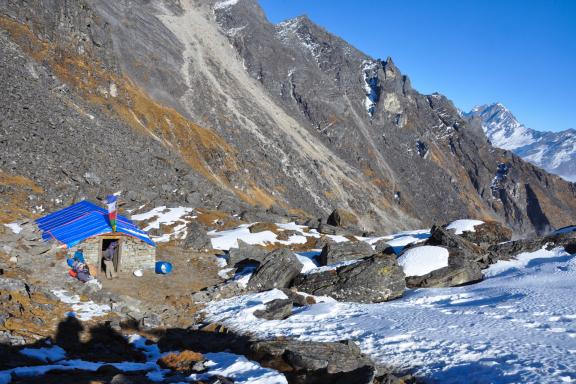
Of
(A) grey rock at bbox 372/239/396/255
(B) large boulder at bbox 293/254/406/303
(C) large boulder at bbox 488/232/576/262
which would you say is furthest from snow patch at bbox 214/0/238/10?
(B) large boulder at bbox 293/254/406/303

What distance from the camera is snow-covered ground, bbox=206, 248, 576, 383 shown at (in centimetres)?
1064

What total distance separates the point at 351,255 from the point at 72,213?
52.7 ft

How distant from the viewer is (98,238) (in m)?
20.9

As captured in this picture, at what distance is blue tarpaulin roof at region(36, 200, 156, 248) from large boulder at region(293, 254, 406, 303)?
29.8 ft

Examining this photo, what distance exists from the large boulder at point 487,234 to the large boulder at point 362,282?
46.6ft

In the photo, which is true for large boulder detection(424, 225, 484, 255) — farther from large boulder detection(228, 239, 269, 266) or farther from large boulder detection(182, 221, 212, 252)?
large boulder detection(182, 221, 212, 252)

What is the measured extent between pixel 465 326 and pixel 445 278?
22.8 feet

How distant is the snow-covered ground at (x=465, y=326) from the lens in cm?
1064

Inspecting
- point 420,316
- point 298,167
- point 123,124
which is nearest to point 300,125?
point 298,167

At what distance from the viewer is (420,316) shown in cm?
1523

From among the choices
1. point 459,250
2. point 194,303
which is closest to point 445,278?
point 459,250

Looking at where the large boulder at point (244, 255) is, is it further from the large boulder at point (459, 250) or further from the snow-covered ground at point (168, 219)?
the large boulder at point (459, 250)

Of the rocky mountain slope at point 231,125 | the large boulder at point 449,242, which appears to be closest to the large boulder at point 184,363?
the large boulder at point 449,242

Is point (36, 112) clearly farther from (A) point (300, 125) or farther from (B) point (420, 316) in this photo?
(A) point (300, 125)
